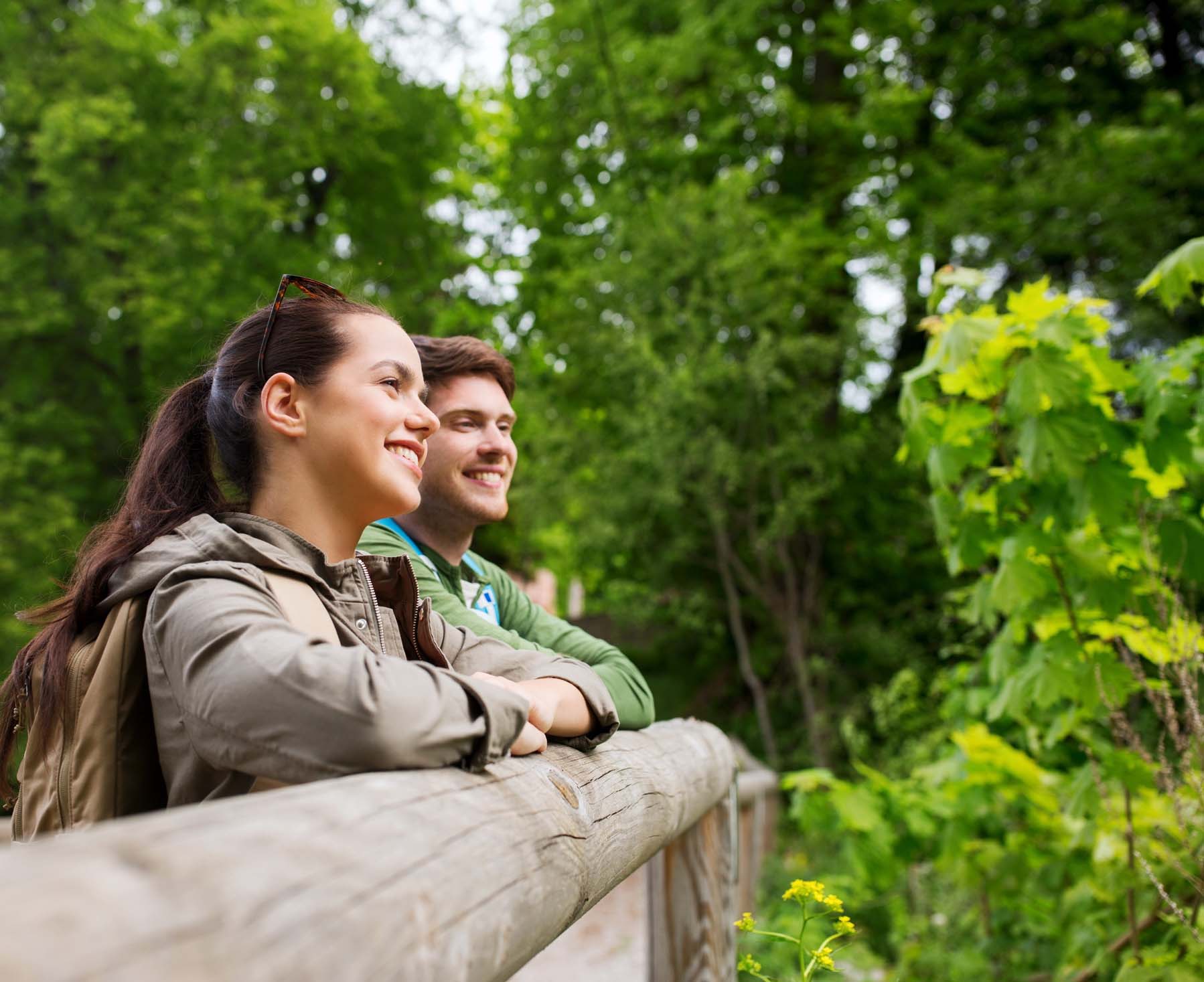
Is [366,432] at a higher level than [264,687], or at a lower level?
higher

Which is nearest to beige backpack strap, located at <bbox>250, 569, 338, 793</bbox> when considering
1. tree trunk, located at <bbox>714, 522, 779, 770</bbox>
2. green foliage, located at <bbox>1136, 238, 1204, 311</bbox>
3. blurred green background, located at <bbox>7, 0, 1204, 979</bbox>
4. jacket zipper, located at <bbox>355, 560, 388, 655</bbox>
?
jacket zipper, located at <bbox>355, 560, 388, 655</bbox>

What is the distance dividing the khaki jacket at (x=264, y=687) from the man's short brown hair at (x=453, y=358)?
3.91 feet

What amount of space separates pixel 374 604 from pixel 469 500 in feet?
2.97

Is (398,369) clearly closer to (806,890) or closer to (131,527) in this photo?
(131,527)

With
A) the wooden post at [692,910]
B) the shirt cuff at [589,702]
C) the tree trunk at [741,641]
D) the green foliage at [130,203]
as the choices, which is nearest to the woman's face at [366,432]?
the shirt cuff at [589,702]

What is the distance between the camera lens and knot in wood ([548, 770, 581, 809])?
4.34 ft

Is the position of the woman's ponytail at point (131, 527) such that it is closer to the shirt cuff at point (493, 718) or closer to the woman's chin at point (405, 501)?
the woman's chin at point (405, 501)

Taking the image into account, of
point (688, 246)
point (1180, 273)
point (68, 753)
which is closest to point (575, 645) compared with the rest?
point (68, 753)

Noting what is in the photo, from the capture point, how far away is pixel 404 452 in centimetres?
160

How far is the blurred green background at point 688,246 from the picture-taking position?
10.0m

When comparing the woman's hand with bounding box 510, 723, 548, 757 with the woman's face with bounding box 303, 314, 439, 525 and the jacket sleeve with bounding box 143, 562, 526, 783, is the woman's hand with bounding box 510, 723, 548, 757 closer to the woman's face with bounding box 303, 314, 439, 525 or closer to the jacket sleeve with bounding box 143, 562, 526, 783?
the jacket sleeve with bounding box 143, 562, 526, 783

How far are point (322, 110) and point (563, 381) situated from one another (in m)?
4.92

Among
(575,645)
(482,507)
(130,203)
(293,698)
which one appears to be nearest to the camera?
(293,698)

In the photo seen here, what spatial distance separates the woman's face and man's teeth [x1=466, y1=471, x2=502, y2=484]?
0.88 metres
